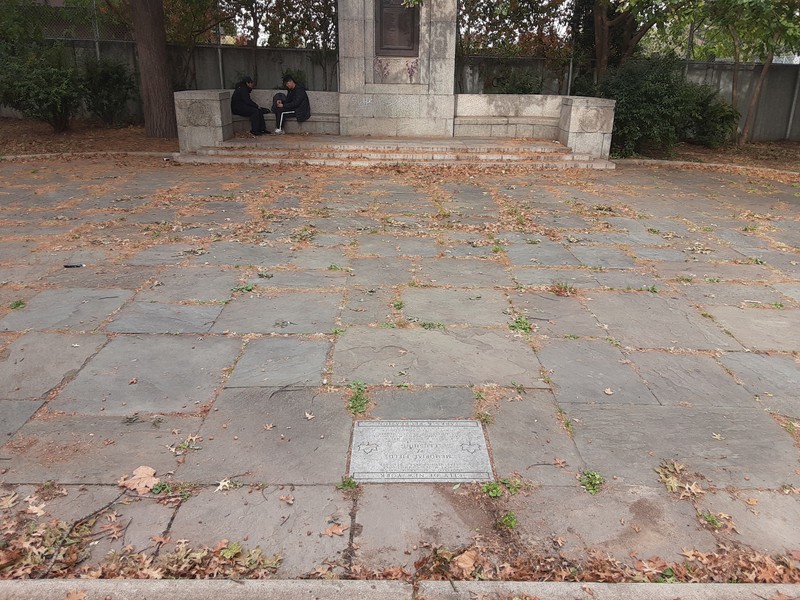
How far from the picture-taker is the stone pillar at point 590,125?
11.2m

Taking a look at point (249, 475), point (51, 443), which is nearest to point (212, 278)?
point (51, 443)

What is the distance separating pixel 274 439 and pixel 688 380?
2396 millimetres

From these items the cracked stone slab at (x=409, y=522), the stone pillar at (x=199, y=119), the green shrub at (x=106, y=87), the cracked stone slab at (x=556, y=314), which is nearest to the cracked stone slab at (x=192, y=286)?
the cracked stone slab at (x=556, y=314)

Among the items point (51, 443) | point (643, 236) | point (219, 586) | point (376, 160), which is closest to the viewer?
point (219, 586)

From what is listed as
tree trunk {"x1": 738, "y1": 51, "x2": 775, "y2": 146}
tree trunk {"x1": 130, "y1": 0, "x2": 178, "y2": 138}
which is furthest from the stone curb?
tree trunk {"x1": 738, "y1": 51, "x2": 775, "y2": 146}

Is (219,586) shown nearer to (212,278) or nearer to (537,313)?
(537,313)

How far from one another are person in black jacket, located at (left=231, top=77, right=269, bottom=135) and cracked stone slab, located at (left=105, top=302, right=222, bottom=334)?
8.34 m

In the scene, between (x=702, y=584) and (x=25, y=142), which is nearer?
(x=702, y=584)

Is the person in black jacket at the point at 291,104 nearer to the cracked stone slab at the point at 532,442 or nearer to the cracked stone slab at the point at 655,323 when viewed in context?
the cracked stone slab at the point at 655,323

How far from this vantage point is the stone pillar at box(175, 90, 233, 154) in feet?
35.9

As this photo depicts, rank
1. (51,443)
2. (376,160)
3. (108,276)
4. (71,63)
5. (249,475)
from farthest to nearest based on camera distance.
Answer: (71,63), (376,160), (108,276), (51,443), (249,475)

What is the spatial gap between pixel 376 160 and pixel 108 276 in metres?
6.49

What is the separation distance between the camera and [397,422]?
3.17 metres

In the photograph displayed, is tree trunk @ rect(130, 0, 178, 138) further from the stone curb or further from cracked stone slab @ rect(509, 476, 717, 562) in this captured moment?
cracked stone slab @ rect(509, 476, 717, 562)
